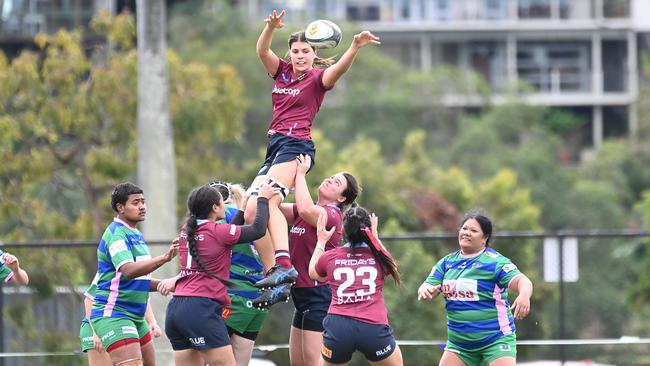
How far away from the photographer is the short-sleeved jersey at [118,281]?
9062 millimetres

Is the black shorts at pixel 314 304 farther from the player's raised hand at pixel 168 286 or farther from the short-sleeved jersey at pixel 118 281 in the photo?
the short-sleeved jersey at pixel 118 281

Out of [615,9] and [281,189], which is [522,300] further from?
[615,9]

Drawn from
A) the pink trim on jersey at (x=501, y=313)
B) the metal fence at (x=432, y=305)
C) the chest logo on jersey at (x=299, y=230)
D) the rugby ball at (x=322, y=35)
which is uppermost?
the rugby ball at (x=322, y=35)

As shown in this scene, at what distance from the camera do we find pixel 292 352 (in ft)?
32.1

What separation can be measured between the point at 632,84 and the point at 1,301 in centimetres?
5122

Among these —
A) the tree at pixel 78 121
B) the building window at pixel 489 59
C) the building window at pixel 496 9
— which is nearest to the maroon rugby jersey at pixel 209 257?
the tree at pixel 78 121

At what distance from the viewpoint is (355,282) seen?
8734 mm

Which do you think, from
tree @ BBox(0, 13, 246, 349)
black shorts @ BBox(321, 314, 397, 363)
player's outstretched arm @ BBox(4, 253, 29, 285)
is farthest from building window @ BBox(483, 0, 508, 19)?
black shorts @ BBox(321, 314, 397, 363)

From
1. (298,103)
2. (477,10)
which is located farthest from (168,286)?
(477,10)

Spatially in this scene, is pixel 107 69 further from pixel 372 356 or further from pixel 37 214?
pixel 372 356

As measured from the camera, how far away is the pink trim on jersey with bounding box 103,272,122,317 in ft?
29.9

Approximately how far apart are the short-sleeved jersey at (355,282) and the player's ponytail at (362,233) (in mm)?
42

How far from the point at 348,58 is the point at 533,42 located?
5401 cm

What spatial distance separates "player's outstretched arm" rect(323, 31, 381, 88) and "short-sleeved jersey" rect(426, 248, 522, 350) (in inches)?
63.3
